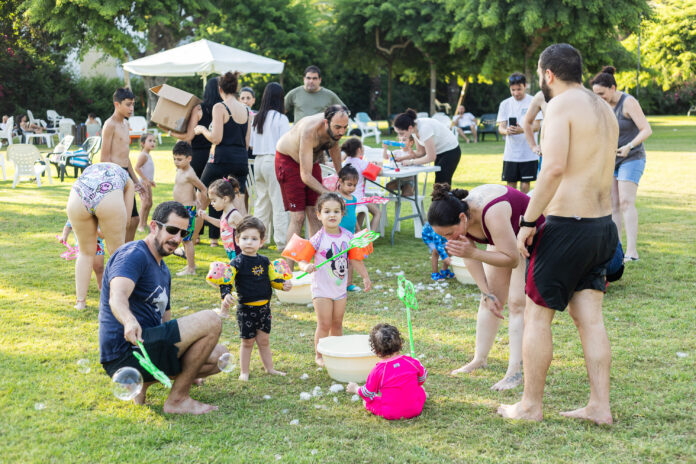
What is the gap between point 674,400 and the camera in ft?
11.8

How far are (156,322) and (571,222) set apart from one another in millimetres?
2216

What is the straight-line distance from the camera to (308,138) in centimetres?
581

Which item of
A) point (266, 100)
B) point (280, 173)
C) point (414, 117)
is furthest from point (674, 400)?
point (266, 100)

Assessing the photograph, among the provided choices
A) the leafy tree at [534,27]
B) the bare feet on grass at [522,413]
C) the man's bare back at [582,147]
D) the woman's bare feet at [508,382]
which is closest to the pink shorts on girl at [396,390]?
the bare feet on grass at [522,413]

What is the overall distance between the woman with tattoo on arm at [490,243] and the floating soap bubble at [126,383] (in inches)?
65.1

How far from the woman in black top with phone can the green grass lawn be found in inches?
57.8

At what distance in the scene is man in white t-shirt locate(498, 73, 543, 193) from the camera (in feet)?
25.4

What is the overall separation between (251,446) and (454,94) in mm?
30575

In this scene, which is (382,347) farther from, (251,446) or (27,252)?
(27,252)

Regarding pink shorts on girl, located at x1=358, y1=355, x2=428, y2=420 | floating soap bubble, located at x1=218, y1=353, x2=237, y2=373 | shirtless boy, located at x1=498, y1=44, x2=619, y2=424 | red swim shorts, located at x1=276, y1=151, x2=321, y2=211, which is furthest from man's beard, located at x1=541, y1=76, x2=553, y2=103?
red swim shorts, located at x1=276, y1=151, x2=321, y2=211

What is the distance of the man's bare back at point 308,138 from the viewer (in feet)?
19.0

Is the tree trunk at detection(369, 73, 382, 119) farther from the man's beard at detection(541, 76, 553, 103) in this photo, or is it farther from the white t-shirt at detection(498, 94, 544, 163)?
the man's beard at detection(541, 76, 553, 103)

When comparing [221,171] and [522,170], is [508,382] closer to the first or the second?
[221,171]

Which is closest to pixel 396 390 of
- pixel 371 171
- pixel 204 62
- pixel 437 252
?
pixel 437 252
